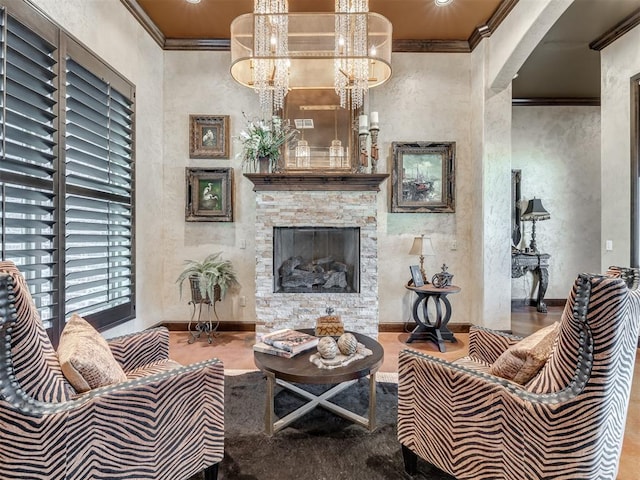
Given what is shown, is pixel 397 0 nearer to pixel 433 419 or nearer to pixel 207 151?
pixel 207 151

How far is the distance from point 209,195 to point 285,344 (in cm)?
250

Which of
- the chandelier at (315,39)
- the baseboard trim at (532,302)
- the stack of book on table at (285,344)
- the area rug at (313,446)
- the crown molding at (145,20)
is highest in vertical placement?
the crown molding at (145,20)

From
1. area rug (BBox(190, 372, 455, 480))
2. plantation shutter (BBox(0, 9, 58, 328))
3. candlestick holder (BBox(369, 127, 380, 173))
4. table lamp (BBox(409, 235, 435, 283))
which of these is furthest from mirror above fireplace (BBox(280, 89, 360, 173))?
area rug (BBox(190, 372, 455, 480))

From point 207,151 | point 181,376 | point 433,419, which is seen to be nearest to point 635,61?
point 433,419

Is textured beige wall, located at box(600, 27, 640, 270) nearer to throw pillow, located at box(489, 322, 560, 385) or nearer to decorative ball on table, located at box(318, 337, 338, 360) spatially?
throw pillow, located at box(489, 322, 560, 385)

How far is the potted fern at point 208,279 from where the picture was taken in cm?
351

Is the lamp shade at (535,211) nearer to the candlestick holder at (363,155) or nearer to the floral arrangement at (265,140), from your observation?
the candlestick holder at (363,155)

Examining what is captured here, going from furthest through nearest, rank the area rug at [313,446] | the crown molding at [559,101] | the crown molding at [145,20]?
the crown molding at [559,101]
the crown molding at [145,20]
the area rug at [313,446]

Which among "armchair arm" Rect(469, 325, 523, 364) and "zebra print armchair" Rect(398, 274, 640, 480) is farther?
"armchair arm" Rect(469, 325, 523, 364)

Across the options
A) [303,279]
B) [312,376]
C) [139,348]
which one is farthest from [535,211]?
[139,348]

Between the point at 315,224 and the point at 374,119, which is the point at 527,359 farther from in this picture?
the point at 374,119

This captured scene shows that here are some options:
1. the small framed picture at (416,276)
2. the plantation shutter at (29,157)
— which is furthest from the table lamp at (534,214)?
the plantation shutter at (29,157)

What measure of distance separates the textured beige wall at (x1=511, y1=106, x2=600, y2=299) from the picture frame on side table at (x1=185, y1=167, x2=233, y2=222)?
4581 mm

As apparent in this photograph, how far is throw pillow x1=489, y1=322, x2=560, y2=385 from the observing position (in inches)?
51.7
